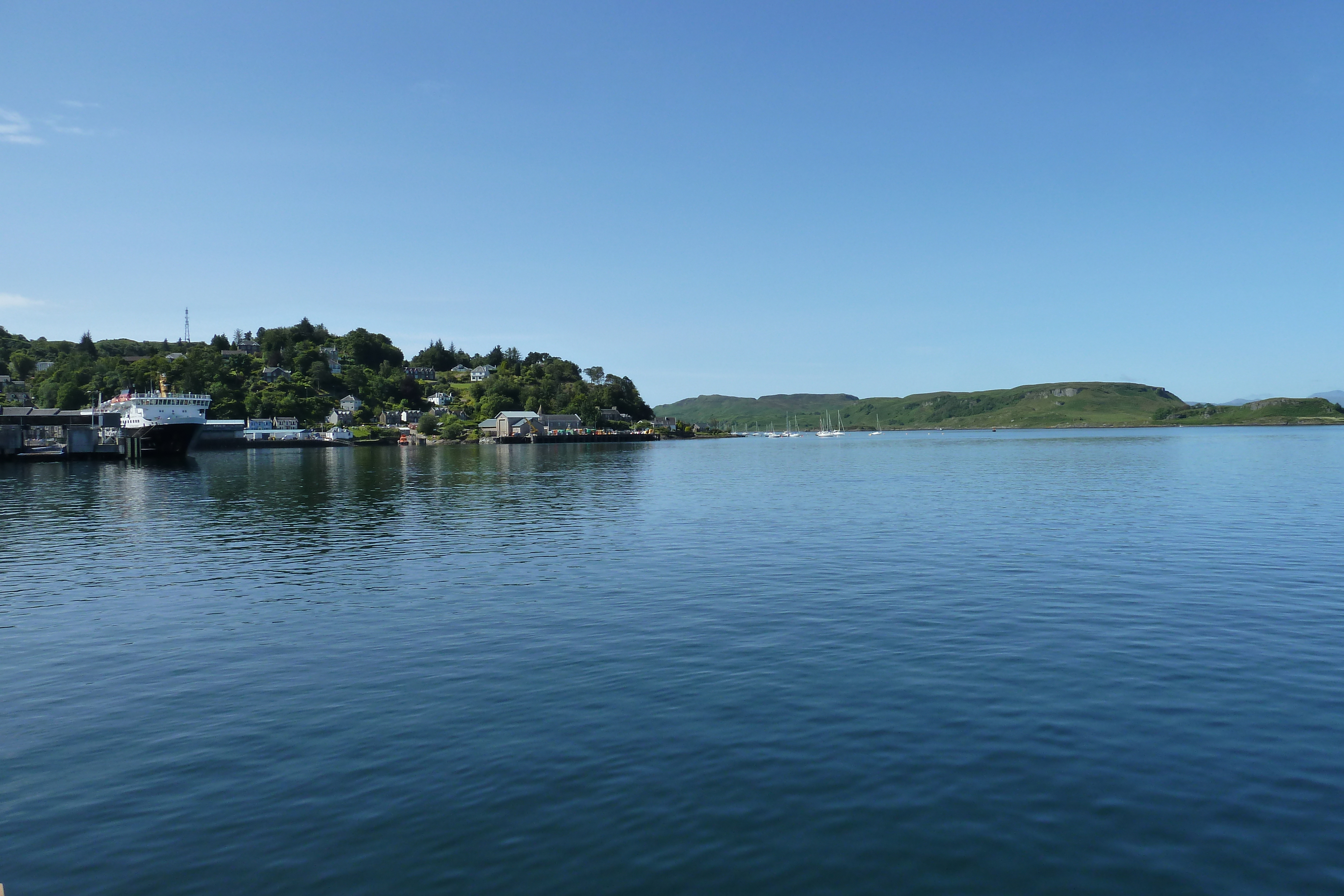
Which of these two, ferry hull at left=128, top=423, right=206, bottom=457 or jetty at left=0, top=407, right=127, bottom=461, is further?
ferry hull at left=128, top=423, right=206, bottom=457

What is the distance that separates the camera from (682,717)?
693 inches

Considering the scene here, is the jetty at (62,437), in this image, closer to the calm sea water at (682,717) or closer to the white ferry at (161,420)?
the white ferry at (161,420)

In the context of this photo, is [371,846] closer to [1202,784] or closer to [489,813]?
[489,813]

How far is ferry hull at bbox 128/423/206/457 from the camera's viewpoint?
528ft

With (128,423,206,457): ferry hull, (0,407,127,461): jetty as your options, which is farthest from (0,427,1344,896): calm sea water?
(128,423,206,457): ferry hull

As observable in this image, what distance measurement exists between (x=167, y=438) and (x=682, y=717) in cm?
18149

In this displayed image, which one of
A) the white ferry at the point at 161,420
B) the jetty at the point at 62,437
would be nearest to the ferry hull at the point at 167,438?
the white ferry at the point at 161,420

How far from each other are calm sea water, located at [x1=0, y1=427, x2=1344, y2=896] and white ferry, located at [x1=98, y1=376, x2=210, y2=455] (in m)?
136

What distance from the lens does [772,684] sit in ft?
65.2

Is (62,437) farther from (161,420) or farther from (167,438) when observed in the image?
(167,438)

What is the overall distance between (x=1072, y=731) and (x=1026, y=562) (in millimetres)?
22304

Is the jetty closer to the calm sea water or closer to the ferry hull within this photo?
the ferry hull

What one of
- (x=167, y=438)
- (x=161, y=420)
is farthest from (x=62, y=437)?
(x=167, y=438)

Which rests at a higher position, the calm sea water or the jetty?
the jetty
